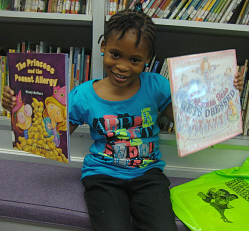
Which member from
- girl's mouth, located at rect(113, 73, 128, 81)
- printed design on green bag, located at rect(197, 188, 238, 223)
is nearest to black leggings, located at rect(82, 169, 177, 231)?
printed design on green bag, located at rect(197, 188, 238, 223)

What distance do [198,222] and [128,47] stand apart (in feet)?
2.18

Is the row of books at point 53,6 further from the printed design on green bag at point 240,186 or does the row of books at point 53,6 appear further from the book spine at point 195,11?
the printed design on green bag at point 240,186

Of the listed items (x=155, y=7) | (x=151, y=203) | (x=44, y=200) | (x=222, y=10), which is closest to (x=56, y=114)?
(x=44, y=200)

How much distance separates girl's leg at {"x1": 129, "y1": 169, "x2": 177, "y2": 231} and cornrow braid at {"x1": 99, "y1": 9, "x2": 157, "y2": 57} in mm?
524

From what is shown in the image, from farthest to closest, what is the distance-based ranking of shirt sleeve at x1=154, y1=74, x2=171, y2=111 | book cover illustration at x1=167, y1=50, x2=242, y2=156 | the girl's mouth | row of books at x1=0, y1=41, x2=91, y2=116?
row of books at x1=0, y1=41, x2=91, y2=116 → shirt sleeve at x1=154, y1=74, x2=171, y2=111 → the girl's mouth → book cover illustration at x1=167, y1=50, x2=242, y2=156

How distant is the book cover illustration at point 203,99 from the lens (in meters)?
0.69

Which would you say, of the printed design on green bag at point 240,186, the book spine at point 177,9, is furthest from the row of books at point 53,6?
the printed design on green bag at point 240,186

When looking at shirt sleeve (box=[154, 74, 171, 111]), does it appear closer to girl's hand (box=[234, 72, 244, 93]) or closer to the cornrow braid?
the cornrow braid

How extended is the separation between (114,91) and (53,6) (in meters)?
0.52

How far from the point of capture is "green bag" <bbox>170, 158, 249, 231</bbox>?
745mm

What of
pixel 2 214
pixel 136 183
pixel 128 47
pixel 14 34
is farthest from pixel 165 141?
pixel 14 34

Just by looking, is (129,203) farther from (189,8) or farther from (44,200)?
(189,8)

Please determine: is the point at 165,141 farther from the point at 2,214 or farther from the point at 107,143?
the point at 2,214

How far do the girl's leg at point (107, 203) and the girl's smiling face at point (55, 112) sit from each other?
0.91 ft
